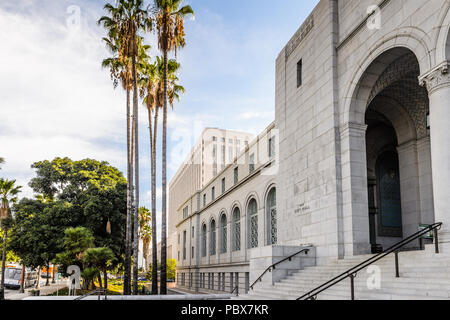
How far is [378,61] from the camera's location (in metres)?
16.1

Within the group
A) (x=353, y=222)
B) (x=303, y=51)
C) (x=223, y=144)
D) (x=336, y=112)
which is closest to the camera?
(x=353, y=222)

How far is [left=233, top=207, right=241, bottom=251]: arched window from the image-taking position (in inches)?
1489

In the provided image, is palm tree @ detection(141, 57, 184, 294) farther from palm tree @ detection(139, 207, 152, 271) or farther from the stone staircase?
palm tree @ detection(139, 207, 152, 271)

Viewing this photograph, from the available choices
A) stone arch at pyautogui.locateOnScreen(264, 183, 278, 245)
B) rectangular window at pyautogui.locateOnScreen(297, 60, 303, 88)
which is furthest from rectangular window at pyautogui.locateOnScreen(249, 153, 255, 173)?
rectangular window at pyautogui.locateOnScreen(297, 60, 303, 88)

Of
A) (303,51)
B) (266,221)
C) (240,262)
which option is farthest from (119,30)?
(240,262)

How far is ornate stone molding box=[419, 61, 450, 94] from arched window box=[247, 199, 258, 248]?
73.3 feet

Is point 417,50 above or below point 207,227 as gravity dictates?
above

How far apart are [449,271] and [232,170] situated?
96.9 feet

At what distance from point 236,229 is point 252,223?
14.2 feet

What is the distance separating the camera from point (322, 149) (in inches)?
718

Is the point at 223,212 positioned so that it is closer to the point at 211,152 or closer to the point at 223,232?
the point at 223,232

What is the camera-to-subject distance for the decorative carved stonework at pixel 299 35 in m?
21.0

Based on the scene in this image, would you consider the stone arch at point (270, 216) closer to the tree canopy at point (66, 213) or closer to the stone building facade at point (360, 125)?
the stone building facade at point (360, 125)

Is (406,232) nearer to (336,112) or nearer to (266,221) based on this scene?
(336,112)
